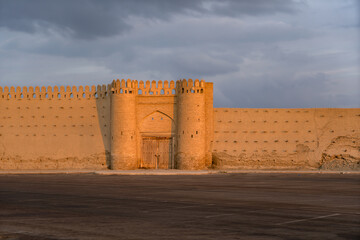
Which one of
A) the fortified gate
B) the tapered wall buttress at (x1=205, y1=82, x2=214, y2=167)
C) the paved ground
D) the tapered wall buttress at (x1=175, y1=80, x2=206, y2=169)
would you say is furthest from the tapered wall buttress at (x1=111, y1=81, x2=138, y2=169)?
the paved ground

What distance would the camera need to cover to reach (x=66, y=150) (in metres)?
33.9

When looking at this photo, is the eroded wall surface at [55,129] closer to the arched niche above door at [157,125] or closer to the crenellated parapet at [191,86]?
the arched niche above door at [157,125]

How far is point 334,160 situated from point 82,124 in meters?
15.9

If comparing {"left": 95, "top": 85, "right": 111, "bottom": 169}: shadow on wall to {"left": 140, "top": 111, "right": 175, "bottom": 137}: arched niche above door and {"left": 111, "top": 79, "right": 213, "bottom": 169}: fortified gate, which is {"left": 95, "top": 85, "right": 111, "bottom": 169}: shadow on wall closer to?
{"left": 111, "top": 79, "right": 213, "bottom": 169}: fortified gate

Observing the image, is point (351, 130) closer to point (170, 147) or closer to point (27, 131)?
point (170, 147)

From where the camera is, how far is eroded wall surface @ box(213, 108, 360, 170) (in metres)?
32.8

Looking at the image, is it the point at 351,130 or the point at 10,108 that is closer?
the point at 351,130

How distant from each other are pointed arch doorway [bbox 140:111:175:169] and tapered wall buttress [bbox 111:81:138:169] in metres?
0.86

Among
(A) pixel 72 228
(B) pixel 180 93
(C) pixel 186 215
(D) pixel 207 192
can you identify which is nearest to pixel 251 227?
(C) pixel 186 215

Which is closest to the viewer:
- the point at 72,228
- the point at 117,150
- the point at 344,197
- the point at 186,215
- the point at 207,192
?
the point at 72,228

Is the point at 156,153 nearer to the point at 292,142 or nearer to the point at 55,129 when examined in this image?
the point at 55,129

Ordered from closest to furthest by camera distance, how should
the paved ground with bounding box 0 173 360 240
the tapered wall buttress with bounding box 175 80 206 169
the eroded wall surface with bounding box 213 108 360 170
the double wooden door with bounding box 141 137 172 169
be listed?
the paved ground with bounding box 0 173 360 240, the tapered wall buttress with bounding box 175 80 206 169, the eroded wall surface with bounding box 213 108 360 170, the double wooden door with bounding box 141 137 172 169

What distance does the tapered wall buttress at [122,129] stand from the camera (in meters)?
32.4

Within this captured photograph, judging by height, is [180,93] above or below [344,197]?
above
